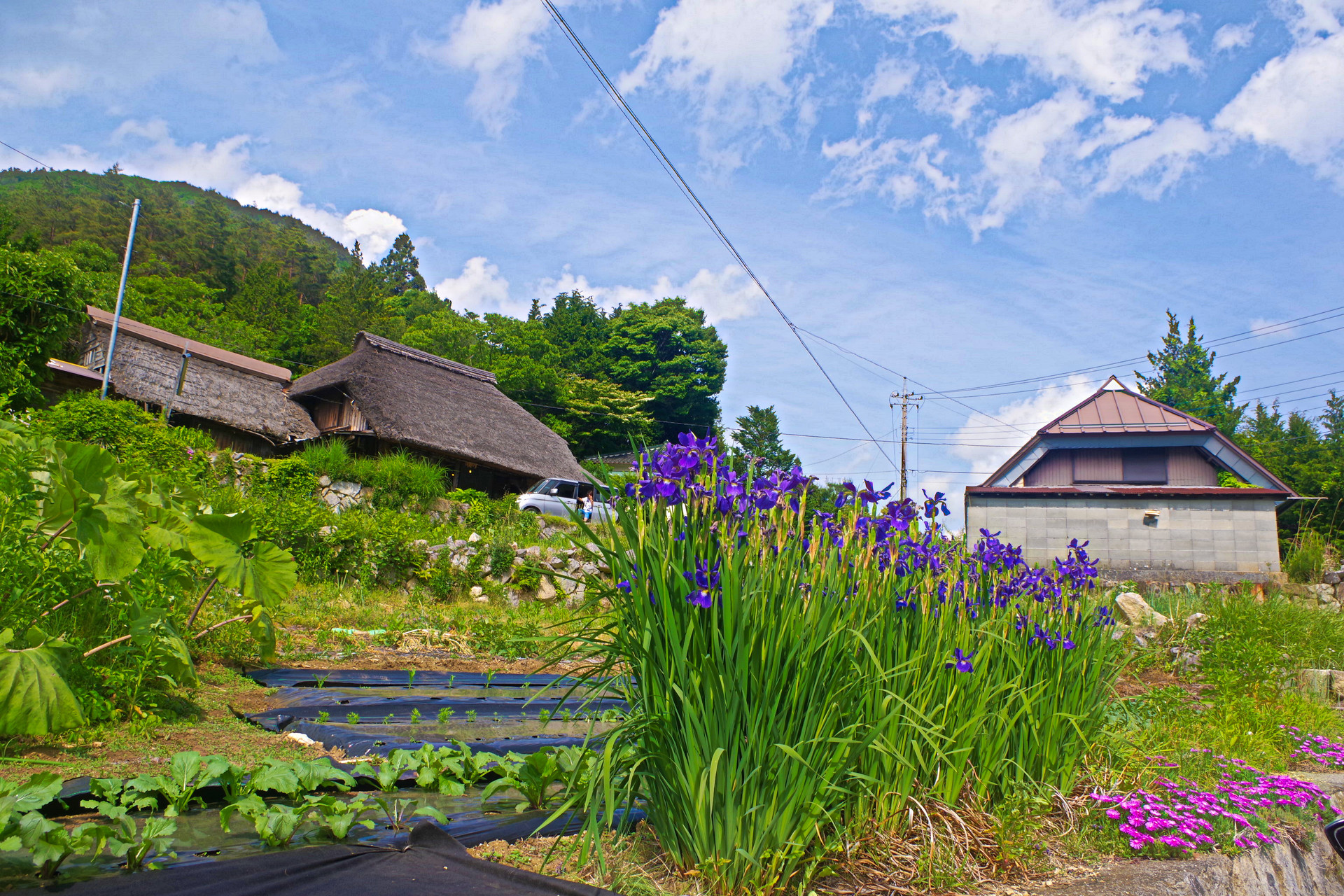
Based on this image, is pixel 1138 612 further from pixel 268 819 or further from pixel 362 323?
pixel 362 323

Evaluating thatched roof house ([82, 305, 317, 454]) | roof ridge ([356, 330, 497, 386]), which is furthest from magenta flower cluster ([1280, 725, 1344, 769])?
roof ridge ([356, 330, 497, 386])

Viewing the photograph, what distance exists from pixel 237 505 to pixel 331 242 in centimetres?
5711

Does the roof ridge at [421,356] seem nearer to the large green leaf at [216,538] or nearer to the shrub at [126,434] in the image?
the shrub at [126,434]

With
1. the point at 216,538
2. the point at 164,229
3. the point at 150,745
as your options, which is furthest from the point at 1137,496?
the point at 164,229

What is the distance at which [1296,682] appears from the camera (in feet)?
19.1

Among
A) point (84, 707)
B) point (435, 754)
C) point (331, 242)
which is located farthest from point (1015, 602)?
point (331, 242)

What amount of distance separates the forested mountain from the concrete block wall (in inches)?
494

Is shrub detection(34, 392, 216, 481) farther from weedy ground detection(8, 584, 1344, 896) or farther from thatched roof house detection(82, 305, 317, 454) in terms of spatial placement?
thatched roof house detection(82, 305, 317, 454)

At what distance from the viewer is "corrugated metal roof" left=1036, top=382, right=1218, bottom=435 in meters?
16.5

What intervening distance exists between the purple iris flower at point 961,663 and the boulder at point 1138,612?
6.61 meters

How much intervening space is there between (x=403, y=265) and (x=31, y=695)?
164 ft

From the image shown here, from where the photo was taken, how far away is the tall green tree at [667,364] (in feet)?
102

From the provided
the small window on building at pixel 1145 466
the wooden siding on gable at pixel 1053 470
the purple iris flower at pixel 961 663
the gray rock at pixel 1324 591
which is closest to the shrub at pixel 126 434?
the purple iris flower at pixel 961 663

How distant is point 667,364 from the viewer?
31.6m
